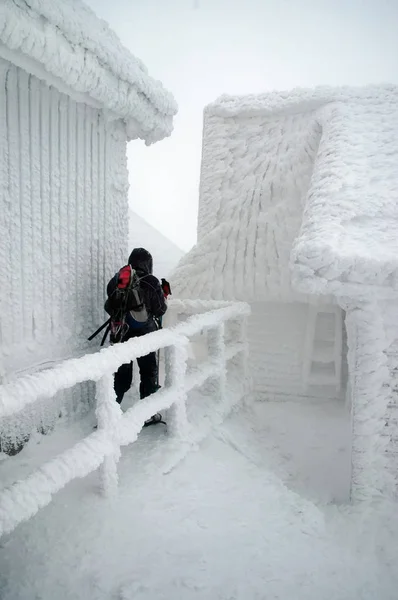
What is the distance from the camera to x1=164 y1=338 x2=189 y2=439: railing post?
10.9 ft

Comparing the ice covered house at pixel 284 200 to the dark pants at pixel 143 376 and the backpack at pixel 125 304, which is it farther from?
the dark pants at pixel 143 376

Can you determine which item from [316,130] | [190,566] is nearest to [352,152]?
[316,130]

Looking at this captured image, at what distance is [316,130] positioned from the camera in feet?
21.2

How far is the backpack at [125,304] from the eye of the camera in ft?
11.5

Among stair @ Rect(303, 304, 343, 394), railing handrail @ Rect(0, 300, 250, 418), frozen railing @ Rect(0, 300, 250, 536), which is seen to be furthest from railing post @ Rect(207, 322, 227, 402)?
stair @ Rect(303, 304, 343, 394)

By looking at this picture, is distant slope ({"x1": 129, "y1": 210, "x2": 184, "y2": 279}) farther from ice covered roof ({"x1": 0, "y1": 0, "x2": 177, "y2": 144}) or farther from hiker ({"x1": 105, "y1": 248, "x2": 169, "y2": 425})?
hiker ({"x1": 105, "y1": 248, "x2": 169, "y2": 425})

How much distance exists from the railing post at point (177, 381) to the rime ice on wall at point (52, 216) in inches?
39.4

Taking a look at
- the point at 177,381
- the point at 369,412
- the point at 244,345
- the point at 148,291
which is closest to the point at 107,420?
the point at 177,381

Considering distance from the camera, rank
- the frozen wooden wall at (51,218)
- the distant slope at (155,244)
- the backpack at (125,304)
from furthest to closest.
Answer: the distant slope at (155,244), the backpack at (125,304), the frozen wooden wall at (51,218)

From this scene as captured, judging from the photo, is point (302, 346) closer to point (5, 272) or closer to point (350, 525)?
point (350, 525)

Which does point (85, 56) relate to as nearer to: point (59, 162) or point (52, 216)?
point (59, 162)

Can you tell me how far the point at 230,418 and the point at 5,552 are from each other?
2.75 m

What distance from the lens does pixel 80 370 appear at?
7.44 ft

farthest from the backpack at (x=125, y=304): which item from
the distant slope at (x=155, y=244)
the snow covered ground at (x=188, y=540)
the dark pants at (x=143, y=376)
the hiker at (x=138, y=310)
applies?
the distant slope at (x=155, y=244)
